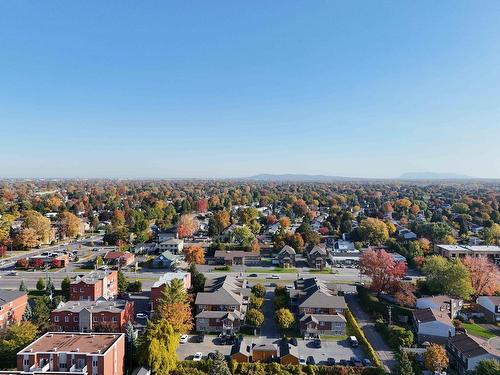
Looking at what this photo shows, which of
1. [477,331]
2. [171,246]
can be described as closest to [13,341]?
[171,246]

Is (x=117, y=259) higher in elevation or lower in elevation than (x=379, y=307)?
higher

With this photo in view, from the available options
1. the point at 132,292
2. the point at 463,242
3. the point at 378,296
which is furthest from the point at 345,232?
the point at 132,292

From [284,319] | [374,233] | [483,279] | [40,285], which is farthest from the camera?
Result: [374,233]

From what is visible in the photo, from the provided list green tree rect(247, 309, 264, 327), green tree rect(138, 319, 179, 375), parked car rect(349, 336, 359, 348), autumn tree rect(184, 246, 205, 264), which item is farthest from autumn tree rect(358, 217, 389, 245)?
green tree rect(138, 319, 179, 375)

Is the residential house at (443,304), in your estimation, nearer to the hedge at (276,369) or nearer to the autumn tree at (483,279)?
the autumn tree at (483,279)

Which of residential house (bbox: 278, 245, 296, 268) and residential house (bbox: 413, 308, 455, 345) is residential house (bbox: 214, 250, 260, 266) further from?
residential house (bbox: 413, 308, 455, 345)

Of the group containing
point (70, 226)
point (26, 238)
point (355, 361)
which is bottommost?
point (355, 361)

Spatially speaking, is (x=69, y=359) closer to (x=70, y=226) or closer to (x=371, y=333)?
(x=371, y=333)
